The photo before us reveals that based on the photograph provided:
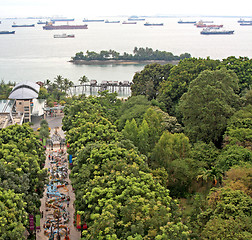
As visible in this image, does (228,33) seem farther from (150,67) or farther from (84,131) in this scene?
(84,131)

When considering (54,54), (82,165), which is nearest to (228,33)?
(54,54)

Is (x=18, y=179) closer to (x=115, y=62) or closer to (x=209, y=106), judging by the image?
(x=209, y=106)

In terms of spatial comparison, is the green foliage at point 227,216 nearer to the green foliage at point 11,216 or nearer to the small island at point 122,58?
the green foliage at point 11,216

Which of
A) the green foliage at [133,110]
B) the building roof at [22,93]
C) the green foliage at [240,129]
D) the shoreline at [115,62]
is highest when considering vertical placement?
the shoreline at [115,62]

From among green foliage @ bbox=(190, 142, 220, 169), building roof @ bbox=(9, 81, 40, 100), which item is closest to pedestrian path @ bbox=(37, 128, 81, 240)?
green foliage @ bbox=(190, 142, 220, 169)

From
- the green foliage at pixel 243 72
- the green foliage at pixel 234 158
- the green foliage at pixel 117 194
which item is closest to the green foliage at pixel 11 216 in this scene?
the green foliage at pixel 117 194
